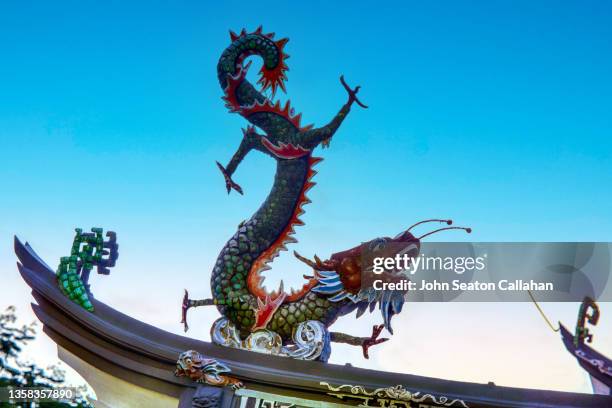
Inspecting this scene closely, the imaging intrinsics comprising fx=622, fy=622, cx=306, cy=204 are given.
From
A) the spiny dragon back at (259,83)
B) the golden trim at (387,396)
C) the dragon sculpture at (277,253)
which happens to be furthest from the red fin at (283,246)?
the golden trim at (387,396)

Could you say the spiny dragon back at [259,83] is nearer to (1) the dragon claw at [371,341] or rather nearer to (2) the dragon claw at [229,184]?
(2) the dragon claw at [229,184]

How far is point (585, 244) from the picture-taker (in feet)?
23.2

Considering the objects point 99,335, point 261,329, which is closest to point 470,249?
point 261,329

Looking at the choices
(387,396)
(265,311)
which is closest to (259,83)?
(265,311)

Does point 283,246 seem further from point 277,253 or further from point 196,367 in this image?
point 196,367

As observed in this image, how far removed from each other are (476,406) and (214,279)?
→ 3.07 meters

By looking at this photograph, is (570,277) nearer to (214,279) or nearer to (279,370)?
(279,370)

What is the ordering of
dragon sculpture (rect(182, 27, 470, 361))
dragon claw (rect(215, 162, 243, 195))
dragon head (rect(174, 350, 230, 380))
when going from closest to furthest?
dragon head (rect(174, 350, 230, 380))
dragon sculpture (rect(182, 27, 470, 361))
dragon claw (rect(215, 162, 243, 195))

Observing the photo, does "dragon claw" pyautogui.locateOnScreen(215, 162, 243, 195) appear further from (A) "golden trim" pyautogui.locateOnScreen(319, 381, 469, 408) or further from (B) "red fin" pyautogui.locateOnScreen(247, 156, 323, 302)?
(A) "golden trim" pyautogui.locateOnScreen(319, 381, 469, 408)

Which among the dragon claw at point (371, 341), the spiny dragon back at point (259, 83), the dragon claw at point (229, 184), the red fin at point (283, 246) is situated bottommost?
the dragon claw at point (371, 341)

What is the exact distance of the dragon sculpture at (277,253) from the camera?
648 cm

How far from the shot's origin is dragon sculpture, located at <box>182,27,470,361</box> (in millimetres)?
6484

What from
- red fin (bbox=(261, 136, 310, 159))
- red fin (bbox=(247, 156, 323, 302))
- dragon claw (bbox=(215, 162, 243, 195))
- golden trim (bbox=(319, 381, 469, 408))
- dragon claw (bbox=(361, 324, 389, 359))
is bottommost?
golden trim (bbox=(319, 381, 469, 408))

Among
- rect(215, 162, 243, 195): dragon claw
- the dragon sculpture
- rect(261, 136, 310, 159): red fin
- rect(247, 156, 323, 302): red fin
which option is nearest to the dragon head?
the dragon sculpture
